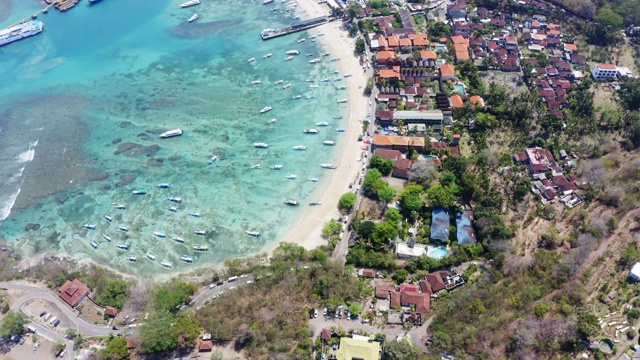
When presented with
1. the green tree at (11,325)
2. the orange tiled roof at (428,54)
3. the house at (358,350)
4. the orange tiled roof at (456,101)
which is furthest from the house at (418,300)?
the orange tiled roof at (428,54)

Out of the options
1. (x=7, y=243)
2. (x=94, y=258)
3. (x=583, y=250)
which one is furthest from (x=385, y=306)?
(x=7, y=243)

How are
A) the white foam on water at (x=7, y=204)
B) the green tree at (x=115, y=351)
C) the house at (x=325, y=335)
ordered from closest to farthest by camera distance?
1. the green tree at (x=115, y=351)
2. the house at (x=325, y=335)
3. the white foam on water at (x=7, y=204)

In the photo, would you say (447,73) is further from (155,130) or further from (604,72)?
(155,130)

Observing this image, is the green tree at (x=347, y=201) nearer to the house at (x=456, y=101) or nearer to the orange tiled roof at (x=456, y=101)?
the house at (x=456, y=101)

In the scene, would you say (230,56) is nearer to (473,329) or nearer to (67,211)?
(67,211)

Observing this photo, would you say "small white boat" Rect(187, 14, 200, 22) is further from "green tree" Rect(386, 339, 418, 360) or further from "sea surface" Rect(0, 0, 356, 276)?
"green tree" Rect(386, 339, 418, 360)

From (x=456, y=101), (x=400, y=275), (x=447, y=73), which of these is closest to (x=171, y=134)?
(x=400, y=275)

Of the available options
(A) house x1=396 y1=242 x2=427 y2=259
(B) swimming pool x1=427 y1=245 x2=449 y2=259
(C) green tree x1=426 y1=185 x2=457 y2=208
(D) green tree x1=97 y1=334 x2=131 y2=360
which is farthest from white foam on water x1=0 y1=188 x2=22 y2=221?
(C) green tree x1=426 y1=185 x2=457 y2=208

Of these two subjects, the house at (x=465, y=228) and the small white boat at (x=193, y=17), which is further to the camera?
the small white boat at (x=193, y=17)
